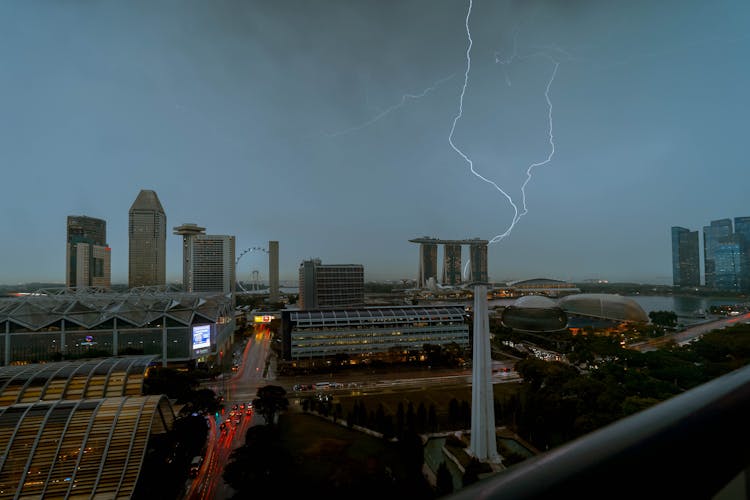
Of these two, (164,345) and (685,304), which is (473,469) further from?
(685,304)

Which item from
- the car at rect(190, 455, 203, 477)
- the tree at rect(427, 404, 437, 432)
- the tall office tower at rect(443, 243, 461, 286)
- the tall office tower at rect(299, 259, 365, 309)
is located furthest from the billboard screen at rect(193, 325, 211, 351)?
the tall office tower at rect(443, 243, 461, 286)

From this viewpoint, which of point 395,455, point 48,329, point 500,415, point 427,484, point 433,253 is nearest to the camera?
point 427,484

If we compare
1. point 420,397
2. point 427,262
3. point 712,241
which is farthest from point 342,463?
point 712,241

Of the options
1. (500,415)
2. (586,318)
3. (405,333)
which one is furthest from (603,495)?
(586,318)

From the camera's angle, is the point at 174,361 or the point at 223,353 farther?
the point at 223,353

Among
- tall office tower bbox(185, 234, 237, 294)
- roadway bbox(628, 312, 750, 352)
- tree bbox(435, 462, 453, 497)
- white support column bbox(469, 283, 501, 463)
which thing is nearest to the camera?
tree bbox(435, 462, 453, 497)

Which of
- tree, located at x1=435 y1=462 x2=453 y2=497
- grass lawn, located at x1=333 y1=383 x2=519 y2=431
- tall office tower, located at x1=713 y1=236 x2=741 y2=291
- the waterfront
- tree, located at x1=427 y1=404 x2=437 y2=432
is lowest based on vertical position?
the waterfront

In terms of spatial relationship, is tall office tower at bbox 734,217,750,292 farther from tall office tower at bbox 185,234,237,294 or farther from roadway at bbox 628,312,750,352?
tall office tower at bbox 185,234,237,294

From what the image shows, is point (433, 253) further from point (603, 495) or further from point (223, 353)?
point (603, 495)
